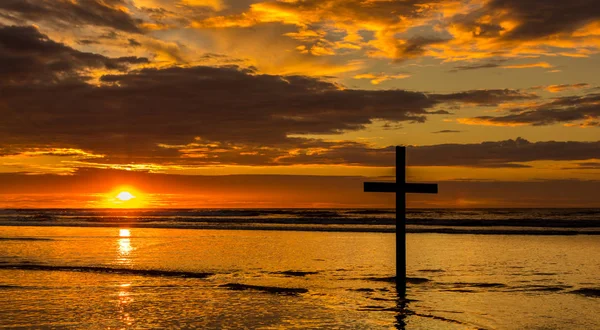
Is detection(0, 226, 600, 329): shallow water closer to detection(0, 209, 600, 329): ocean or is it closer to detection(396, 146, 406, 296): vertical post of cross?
detection(0, 209, 600, 329): ocean

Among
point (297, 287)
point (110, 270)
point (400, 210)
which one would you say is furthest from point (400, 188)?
point (110, 270)

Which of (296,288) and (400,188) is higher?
(400,188)

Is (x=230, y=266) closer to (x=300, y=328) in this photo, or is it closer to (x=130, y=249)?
(x=130, y=249)

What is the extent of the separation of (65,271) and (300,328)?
1205 cm

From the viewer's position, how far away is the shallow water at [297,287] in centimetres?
1316

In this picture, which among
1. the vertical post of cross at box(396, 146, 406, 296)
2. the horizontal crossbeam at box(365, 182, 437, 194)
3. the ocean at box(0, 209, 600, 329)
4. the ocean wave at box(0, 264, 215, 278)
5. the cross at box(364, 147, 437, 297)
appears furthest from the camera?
the ocean wave at box(0, 264, 215, 278)

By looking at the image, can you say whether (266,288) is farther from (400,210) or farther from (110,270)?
(110,270)

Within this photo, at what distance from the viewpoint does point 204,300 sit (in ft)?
50.7

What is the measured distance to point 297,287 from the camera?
17.8m

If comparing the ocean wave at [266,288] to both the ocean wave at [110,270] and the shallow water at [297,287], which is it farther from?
the ocean wave at [110,270]

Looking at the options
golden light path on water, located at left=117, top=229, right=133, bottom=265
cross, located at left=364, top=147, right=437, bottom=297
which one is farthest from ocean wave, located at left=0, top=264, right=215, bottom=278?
cross, located at left=364, top=147, right=437, bottom=297

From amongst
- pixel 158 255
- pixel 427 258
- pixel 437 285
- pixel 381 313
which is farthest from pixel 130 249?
pixel 381 313

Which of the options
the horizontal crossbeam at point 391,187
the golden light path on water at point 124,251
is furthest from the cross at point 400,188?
the golden light path on water at point 124,251

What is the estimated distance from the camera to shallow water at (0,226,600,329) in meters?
13.2
